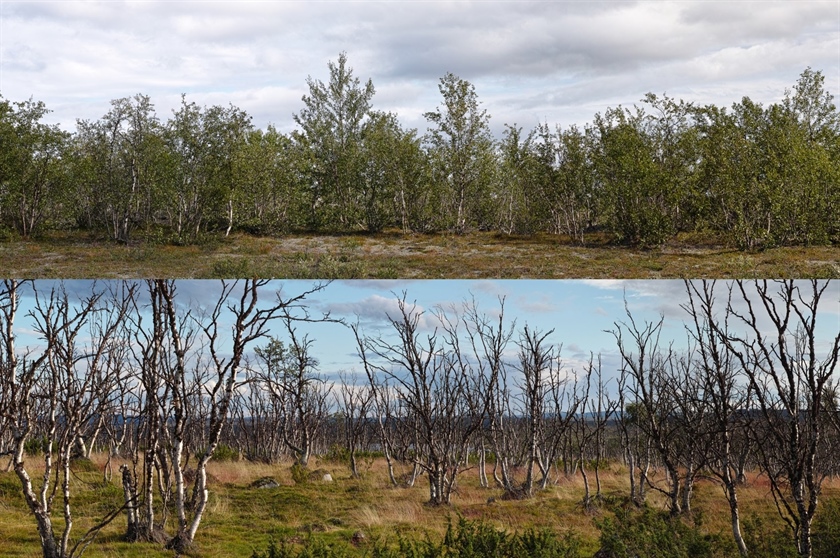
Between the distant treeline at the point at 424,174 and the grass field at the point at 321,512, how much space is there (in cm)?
758

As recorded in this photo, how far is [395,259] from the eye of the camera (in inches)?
667

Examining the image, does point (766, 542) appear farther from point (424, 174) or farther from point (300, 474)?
point (424, 174)

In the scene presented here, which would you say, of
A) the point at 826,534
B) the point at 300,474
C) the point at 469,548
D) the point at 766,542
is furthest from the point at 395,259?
the point at 826,534

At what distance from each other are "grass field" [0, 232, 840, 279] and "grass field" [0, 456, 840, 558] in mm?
4680

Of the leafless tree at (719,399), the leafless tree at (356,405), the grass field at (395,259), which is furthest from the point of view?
the grass field at (395,259)

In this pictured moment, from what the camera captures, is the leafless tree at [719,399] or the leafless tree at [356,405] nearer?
the leafless tree at [719,399]

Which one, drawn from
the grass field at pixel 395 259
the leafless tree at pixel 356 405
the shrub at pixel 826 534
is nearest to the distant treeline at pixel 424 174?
the grass field at pixel 395 259

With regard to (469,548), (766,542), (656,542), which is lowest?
(766,542)

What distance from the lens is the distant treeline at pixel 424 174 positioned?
55.8 feet

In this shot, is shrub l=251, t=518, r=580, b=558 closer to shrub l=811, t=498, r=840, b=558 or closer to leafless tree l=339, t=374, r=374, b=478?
shrub l=811, t=498, r=840, b=558

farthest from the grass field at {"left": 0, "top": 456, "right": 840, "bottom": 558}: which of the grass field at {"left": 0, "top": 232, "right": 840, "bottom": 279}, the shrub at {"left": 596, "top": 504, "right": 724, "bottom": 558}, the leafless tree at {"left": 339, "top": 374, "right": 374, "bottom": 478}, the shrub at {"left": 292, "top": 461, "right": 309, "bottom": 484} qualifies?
the grass field at {"left": 0, "top": 232, "right": 840, "bottom": 279}

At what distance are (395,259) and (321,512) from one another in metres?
8.02

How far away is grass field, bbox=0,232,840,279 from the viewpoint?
15.2 m

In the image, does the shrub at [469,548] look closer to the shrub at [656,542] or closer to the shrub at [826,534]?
the shrub at [656,542]
